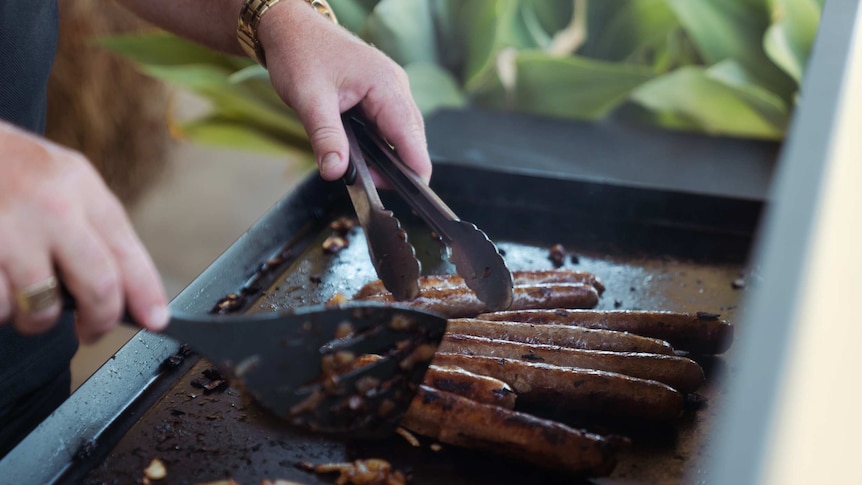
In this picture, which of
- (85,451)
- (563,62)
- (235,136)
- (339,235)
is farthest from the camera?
(235,136)

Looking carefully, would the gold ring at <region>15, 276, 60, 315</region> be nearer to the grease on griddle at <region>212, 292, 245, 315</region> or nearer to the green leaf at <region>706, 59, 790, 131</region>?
the grease on griddle at <region>212, 292, 245, 315</region>

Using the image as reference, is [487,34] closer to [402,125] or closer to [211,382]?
[402,125]

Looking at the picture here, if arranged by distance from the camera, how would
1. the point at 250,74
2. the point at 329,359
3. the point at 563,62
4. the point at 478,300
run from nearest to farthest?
the point at 329,359 → the point at 478,300 → the point at 250,74 → the point at 563,62

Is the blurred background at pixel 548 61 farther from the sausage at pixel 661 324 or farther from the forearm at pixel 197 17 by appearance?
the sausage at pixel 661 324

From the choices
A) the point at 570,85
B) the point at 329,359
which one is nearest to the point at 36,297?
the point at 329,359

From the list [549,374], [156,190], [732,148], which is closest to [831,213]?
[549,374]

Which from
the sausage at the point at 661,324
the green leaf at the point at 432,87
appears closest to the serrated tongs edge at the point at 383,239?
the sausage at the point at 661,324

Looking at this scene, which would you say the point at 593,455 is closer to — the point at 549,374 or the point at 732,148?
the point at 549,374
